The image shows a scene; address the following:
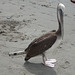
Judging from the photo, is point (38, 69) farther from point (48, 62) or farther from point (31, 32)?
point (31, 32)

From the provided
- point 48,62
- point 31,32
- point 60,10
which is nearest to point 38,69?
point 48,62

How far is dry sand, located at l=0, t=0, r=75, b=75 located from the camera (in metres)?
6.30

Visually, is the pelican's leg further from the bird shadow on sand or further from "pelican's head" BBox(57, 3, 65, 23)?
"pelican's head" BBox(57, 3, 65, 23)

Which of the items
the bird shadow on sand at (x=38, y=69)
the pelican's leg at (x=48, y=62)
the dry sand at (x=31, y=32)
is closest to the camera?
the bird shadow on sand at (x=38, y=69)

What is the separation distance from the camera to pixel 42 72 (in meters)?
6.17

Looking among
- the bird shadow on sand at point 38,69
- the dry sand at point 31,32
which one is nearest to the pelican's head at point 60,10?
the dry sand at point 31,32

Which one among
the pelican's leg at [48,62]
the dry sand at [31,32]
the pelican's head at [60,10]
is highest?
the pelican's head at [60,10]

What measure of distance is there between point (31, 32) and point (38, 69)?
7.40 feet

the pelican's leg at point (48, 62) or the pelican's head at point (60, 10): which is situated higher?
the pelican's head at point (60, 10)

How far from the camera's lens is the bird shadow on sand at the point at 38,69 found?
615 centimetres

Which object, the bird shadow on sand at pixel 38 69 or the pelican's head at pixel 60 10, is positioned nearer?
the bird shadow on sand at pixel 38 69

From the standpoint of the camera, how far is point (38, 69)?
20.7 feet

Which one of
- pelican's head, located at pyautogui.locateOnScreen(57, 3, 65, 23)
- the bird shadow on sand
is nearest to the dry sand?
the bird shadow on sand

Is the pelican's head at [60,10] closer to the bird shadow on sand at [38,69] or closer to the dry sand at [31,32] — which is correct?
the dry sand at [31,32]
